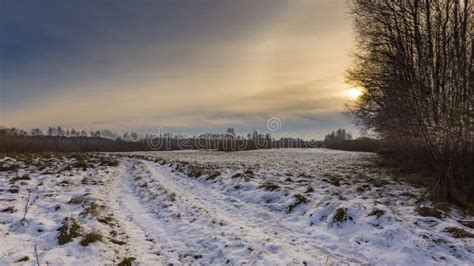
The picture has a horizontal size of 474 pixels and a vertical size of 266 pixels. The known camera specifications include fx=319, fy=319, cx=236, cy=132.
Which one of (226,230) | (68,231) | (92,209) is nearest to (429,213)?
(226,230)

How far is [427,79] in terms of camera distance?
1416 cm

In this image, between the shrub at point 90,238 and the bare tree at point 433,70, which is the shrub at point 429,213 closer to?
the bare tree at point 433,70

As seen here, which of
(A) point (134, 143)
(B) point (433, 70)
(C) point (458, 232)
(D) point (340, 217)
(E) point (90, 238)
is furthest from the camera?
(A) point (134, 143)

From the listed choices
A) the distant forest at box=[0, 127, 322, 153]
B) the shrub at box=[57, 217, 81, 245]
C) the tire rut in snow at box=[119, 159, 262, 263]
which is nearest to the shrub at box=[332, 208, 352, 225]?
the tire rut in snow at box=[119, 159, 262, 263]

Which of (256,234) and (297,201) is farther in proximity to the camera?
(297,201)

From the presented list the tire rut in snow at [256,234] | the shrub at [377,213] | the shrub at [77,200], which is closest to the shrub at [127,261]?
the tire rut in snow at [256,234]

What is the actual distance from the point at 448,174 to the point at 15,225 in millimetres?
15619

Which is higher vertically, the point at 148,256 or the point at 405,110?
the point at 405,110

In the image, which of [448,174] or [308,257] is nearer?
[308,257]

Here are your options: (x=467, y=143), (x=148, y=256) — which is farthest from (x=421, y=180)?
(x=148, y=256)

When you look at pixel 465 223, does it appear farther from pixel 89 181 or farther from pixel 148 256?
pixel 89 181

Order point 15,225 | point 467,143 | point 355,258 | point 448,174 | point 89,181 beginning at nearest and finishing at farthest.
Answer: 1. point 355,258
2. point 15,225
3. point 448,174
4. point 467,143
5. point 89,181

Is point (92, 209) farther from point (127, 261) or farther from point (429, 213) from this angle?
point (429, 213)

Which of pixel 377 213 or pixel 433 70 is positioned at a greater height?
pixel 433 70
